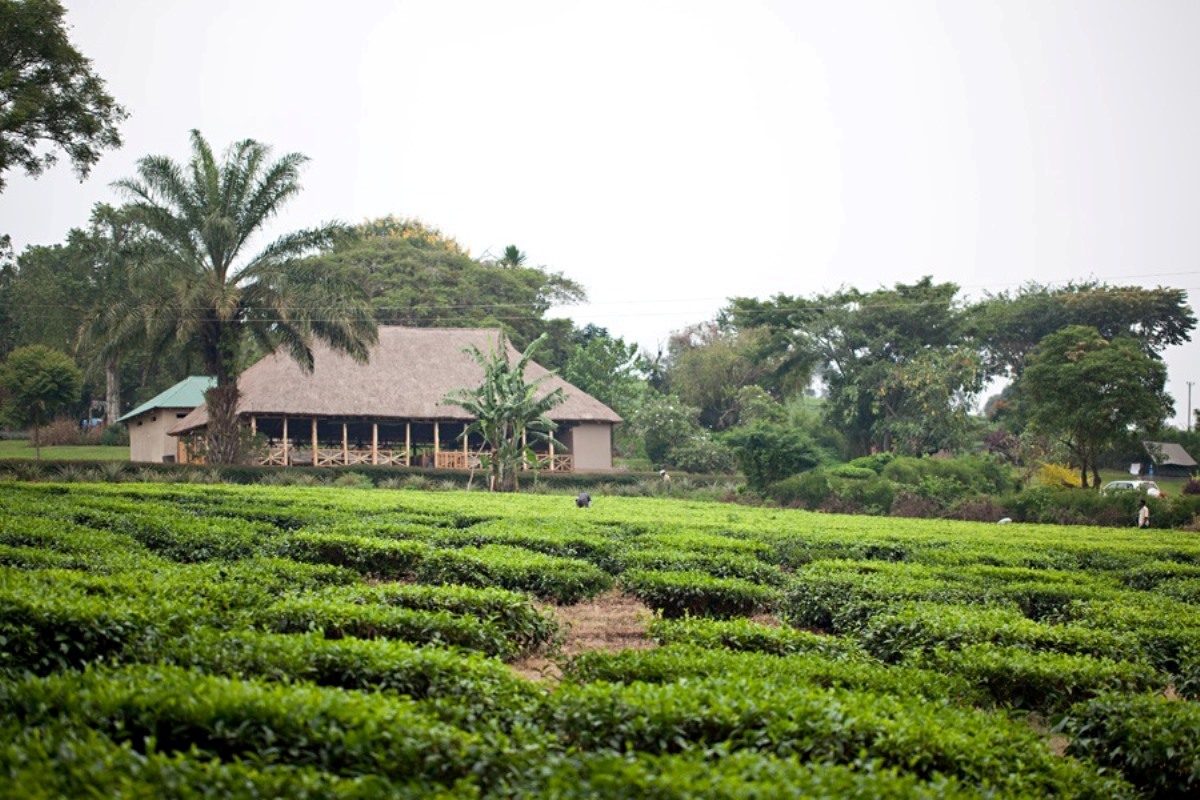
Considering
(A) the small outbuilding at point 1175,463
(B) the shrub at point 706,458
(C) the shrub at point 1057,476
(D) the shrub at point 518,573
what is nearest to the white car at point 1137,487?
(C) the shrub at point 1057,476

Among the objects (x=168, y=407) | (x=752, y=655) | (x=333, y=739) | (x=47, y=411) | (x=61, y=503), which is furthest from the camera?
(x=47, y=411)

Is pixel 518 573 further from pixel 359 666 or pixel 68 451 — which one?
pixel 68 451

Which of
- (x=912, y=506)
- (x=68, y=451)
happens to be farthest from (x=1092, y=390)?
(x=68, y=451)

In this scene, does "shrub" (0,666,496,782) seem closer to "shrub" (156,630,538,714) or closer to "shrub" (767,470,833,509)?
"shrub" (156,630,538,714)

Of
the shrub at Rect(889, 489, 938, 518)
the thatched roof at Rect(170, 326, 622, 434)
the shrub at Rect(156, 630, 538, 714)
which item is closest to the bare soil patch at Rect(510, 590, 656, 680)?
the shrub at Rect(156, 630, 538, 714)

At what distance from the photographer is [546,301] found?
181ft

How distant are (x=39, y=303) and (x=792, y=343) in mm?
35414

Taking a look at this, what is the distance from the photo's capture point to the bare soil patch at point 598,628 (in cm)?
859

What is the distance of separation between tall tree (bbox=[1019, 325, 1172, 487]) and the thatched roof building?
49.7 ft

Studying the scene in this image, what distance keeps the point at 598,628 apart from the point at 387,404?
28.7 meters

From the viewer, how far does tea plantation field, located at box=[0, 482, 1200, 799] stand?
4.18 meters

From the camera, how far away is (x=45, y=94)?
79.8 feet

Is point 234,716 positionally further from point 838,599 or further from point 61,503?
point 61,503

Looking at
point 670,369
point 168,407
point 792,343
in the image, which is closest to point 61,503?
point 168,407
